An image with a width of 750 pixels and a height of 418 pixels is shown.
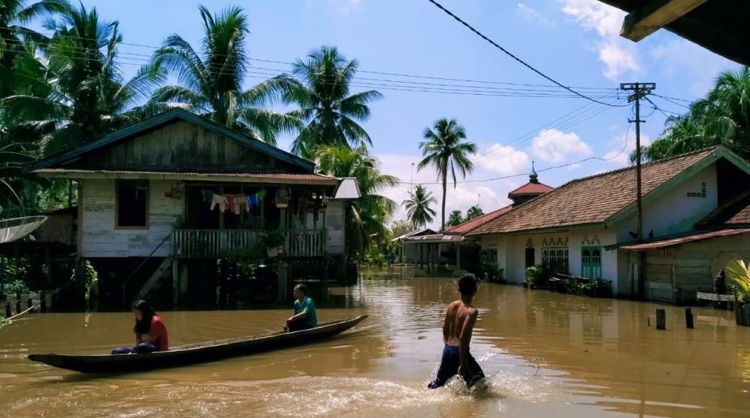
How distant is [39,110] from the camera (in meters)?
24.6

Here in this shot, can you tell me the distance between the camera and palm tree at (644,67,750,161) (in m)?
30.8

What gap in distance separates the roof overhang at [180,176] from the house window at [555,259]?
1219 cm

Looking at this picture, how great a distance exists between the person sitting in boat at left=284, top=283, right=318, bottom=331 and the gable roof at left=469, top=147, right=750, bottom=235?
43.8ft

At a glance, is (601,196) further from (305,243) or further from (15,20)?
(15,20)

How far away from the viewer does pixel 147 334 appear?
30.8 feet

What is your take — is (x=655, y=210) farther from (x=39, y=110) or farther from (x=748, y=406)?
(x=39, y=110)

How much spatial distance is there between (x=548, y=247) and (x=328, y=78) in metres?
16.3

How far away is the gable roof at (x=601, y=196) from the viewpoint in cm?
2180

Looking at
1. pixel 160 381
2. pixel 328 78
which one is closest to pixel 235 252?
pixel 160 381

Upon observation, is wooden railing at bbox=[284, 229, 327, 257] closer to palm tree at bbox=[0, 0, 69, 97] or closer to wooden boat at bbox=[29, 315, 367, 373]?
wooden boat at bbox=[29, 315, 367, 373]

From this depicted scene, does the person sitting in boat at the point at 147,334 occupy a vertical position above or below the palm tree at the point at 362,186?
below

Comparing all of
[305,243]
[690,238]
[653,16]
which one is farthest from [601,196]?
[653,16]

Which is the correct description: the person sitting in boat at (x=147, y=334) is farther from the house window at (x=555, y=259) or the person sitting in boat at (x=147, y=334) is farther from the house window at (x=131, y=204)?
the house window at (x=555, y=259)

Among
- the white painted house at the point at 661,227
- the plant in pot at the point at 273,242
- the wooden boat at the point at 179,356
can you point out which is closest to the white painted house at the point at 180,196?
the plant in pot at the point at 273,242
